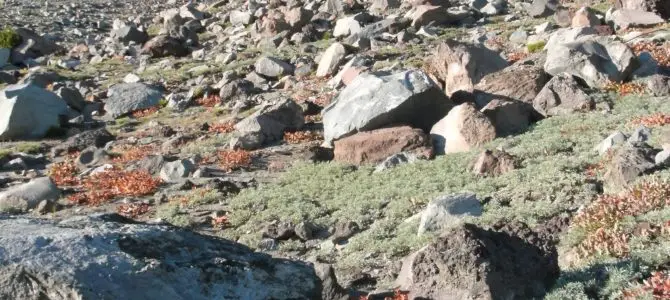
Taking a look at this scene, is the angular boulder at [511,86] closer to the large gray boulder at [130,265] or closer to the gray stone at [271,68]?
the gray stone at [271,68]

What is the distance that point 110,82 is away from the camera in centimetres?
3550

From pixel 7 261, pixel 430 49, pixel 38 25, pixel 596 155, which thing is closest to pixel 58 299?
pixel 7 261

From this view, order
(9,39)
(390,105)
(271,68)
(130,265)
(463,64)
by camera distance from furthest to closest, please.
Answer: (9,39) → (271,68) → (463,64) → (390,105) → (130,265)

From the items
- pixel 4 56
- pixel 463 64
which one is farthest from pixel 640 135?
pixel 4 56

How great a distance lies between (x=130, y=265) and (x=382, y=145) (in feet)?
39.1

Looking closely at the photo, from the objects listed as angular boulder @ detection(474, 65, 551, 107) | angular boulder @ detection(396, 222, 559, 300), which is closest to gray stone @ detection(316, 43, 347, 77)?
angular boulder @ detection(474, 65, 551, 107)

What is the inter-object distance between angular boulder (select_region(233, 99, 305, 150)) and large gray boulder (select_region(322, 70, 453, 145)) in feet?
9.20

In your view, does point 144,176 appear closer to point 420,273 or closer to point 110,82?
point 420,273

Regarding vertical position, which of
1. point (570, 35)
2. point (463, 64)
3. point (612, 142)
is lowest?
point (570, 35)

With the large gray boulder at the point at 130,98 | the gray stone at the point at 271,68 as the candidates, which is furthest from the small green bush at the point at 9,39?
the gray stone at the point at 271,68

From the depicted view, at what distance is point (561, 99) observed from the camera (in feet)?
67.6

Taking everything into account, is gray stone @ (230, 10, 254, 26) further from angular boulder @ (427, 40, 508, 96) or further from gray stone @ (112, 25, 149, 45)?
angular boulder @ (427, 40, 508, 96)

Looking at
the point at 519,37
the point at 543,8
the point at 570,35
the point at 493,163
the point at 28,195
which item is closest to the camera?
the point at 493,163

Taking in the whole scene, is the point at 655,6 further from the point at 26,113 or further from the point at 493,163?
the point at 26,113
